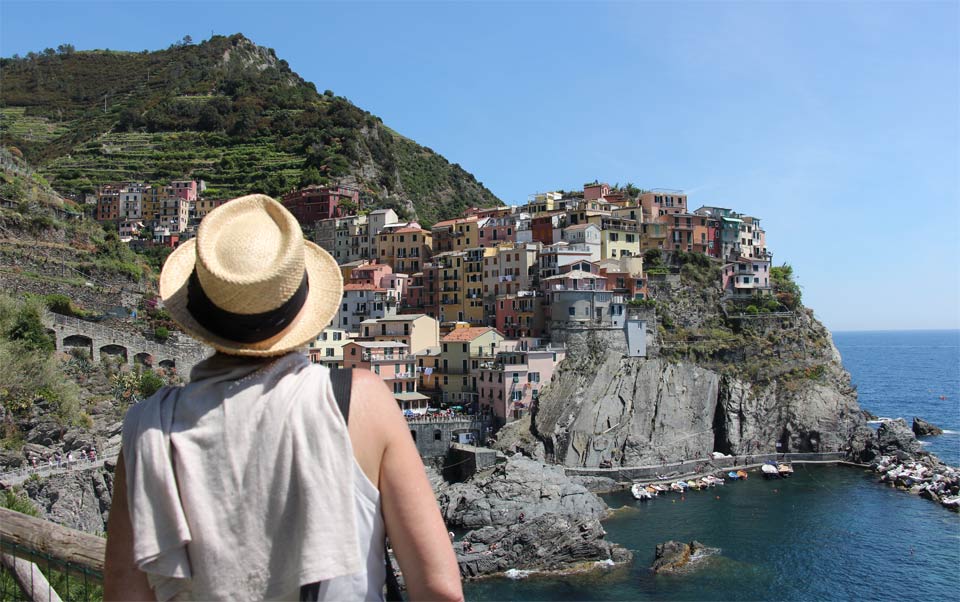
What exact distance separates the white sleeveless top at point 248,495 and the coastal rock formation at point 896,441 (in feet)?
146

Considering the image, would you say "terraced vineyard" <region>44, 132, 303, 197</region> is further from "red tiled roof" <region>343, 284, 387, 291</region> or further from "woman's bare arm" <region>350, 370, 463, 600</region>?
"woman's bare arm" <region>350, 370, 463, 600</region>

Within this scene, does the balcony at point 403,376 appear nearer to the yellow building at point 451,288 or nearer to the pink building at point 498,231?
the yellow building at point 451,288

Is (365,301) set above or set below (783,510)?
above

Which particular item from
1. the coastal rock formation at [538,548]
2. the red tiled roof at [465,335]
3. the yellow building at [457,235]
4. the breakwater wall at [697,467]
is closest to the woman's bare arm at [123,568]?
the coastal rock formation at [538,548]

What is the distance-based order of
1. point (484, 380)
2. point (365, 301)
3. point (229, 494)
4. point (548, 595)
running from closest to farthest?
1. point (229, 494)
2. point (548, 595)
3. point (484, 380)
4. point (365, 301)

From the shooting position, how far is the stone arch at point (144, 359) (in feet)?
99.2

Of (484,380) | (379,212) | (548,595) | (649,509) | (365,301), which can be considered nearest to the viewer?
(548,595)

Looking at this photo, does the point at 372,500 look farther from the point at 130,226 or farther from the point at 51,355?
the point at 130,226

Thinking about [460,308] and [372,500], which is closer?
[372,500]

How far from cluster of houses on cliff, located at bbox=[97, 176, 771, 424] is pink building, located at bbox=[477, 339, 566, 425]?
2.4 inches

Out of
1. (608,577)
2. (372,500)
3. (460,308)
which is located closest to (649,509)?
(608,577)

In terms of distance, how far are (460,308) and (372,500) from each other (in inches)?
1746

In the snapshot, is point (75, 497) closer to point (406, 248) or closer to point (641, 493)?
point (641, 493)

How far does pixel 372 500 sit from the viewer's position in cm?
159
